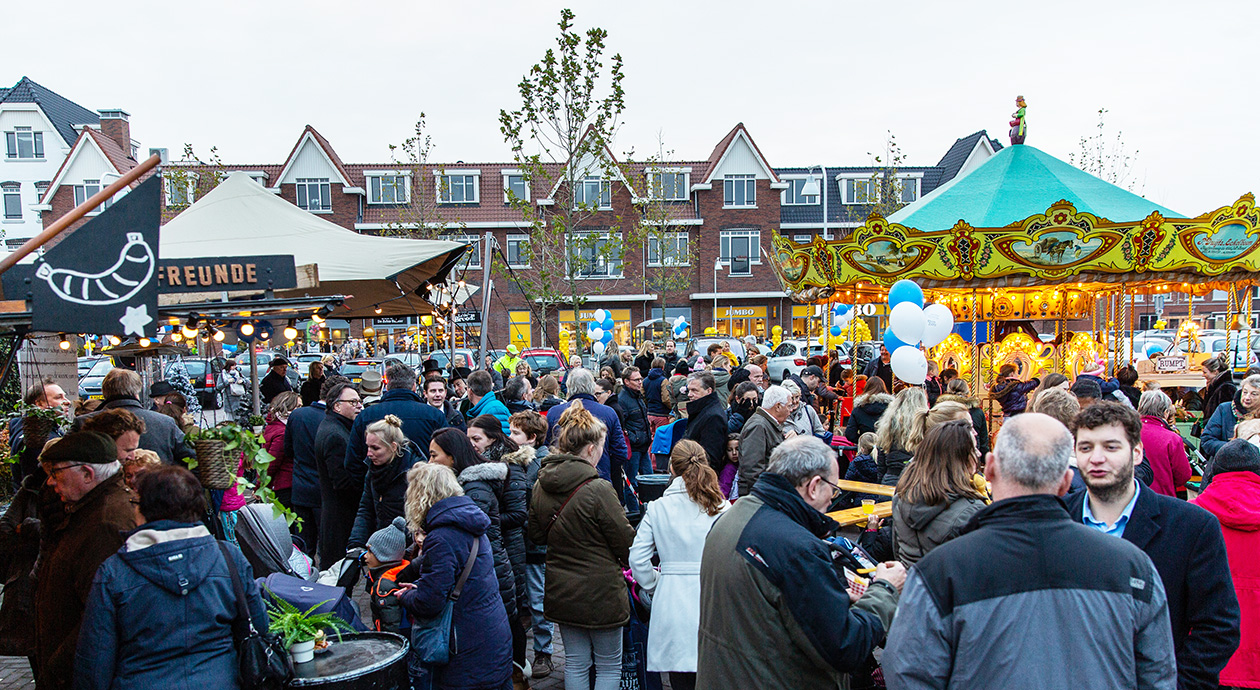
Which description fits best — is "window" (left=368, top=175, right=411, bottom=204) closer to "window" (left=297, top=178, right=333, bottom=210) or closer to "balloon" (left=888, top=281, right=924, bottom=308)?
"window" (left=297, top=178, right=333, bottom=210)

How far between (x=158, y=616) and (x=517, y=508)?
2.17 meters

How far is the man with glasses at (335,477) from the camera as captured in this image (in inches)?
239

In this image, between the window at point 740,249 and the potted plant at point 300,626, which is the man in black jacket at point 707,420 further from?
the window at point 740,249

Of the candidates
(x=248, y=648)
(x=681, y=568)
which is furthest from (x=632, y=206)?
(x=248, y=648)

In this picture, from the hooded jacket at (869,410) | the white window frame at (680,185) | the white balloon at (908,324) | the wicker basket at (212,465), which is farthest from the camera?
the white window frame at (680,185)

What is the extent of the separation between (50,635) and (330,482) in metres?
2.76

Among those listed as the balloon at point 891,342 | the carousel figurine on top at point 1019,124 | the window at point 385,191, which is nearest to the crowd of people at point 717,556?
the balloon at point 891,342

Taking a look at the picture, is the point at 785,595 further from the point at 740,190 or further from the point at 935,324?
the point at 740,190

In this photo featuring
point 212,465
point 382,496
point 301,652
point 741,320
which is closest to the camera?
point 301,652

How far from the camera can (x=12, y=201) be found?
41.6 meters

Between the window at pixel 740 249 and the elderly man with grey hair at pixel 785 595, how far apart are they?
1384 inches

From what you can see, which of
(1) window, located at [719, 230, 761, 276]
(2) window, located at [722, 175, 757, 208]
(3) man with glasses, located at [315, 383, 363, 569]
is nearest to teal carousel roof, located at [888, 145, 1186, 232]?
(3) man with glasses, located at [315, 383, 363, 569]

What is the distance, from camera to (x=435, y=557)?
148 inches

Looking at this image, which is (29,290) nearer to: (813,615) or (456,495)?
(456,495)
